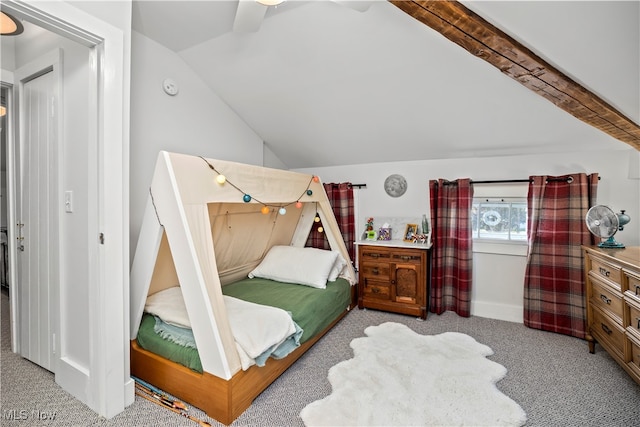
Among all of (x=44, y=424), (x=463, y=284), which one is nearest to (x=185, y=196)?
(x=44, y=424)

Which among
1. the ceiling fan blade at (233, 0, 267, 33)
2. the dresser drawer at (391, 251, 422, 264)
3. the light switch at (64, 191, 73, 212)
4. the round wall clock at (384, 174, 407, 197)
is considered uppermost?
the ceiling fan blade at (233, 0, 267, 33)

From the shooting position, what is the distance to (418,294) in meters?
3.02

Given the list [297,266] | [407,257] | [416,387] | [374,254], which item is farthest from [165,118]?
[416,387]

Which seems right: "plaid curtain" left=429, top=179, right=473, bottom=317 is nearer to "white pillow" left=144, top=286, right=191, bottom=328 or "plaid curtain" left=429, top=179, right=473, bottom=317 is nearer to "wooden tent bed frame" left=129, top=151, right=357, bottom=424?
"wooden tent bed frame" left=129, top=151, right=357, bottom=424

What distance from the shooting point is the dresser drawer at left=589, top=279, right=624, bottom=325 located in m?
1.92

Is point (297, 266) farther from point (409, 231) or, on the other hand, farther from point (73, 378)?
point (73, 378)

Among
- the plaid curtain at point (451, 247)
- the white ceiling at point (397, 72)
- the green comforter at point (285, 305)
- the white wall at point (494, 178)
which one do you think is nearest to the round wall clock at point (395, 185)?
the white wall at point (494, 178)

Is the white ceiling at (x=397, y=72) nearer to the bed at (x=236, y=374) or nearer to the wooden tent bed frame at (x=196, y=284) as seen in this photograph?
the wooden tent bed frame at (x=196, y=284)

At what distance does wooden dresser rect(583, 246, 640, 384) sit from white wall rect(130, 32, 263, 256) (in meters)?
3.34

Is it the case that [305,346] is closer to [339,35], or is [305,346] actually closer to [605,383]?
[605,383]

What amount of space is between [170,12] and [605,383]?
3956mm

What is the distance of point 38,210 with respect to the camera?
2.02 metres

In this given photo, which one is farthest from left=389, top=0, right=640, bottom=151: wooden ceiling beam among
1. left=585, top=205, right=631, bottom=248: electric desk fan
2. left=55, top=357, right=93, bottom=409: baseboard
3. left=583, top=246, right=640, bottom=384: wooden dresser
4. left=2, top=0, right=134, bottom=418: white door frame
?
left=55, top=357, right=93, bottom=409: baseboard

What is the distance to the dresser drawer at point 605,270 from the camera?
1928mm
